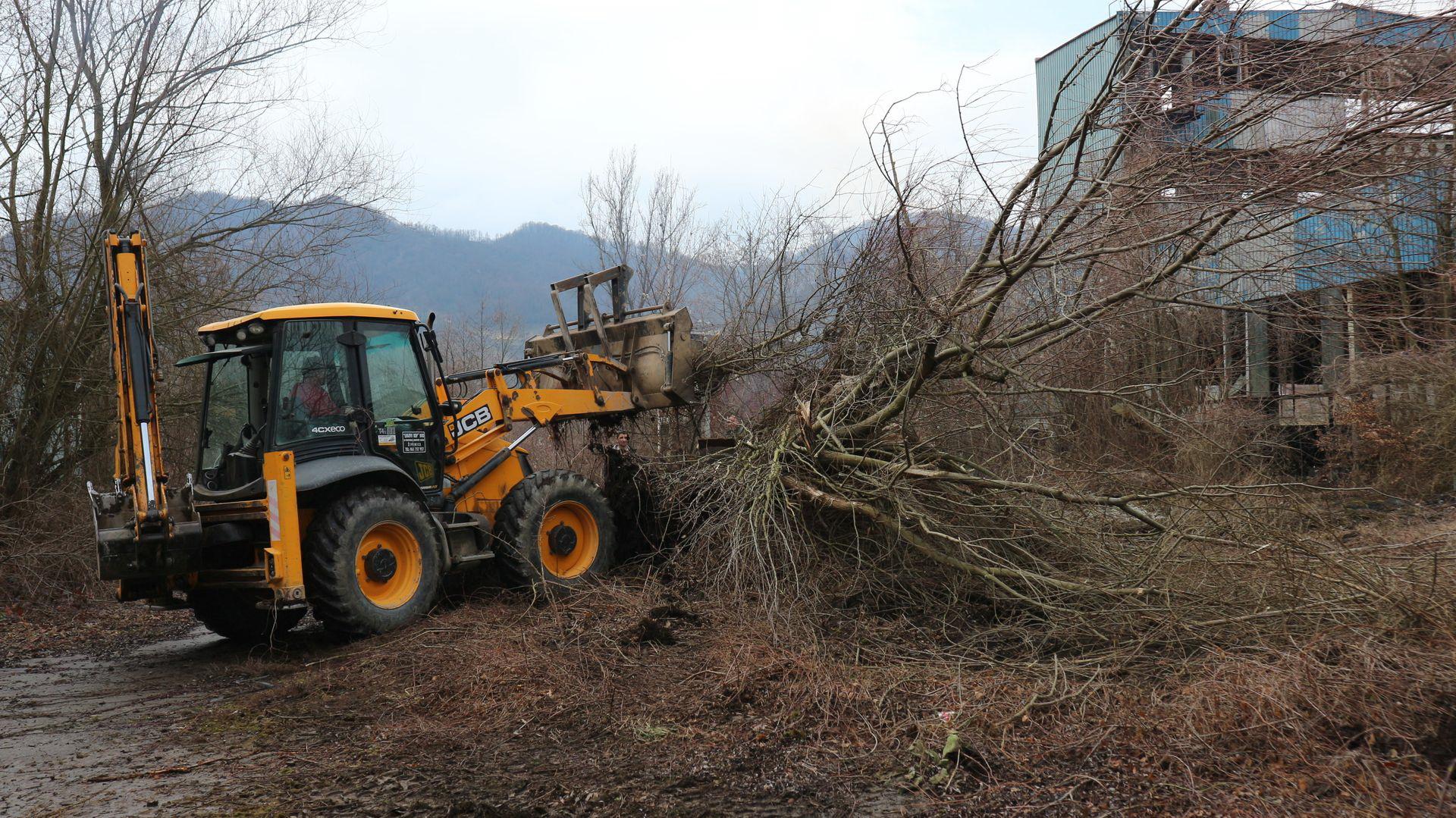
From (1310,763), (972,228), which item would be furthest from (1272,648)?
(972,228)

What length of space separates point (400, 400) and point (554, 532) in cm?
148

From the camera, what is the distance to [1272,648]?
185 inches

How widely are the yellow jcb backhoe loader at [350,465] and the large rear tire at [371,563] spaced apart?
0.04 feet

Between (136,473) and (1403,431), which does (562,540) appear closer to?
(136,473)

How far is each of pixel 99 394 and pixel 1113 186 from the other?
9.52m

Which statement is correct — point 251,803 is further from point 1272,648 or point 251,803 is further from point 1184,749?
point 1272,648

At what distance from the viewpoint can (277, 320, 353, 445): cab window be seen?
6730 mm

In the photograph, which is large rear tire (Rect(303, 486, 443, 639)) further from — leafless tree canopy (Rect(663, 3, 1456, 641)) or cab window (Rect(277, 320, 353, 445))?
leafless tree canopy (Rect(663, 3, 1456, 641))

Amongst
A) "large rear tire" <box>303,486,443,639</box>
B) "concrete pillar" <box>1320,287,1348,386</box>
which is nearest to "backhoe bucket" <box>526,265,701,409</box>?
"large rear tire" <box>303,486,443,639</box>

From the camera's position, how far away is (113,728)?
510 cm

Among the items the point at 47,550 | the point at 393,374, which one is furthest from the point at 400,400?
the point at 47,550

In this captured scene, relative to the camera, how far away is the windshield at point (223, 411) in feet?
23.0

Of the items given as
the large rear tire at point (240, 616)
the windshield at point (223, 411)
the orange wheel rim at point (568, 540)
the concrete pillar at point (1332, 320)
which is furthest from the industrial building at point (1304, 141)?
the large rear tire at point (240, 616)

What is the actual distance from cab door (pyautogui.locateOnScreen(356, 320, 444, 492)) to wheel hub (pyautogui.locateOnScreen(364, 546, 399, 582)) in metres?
0.80
